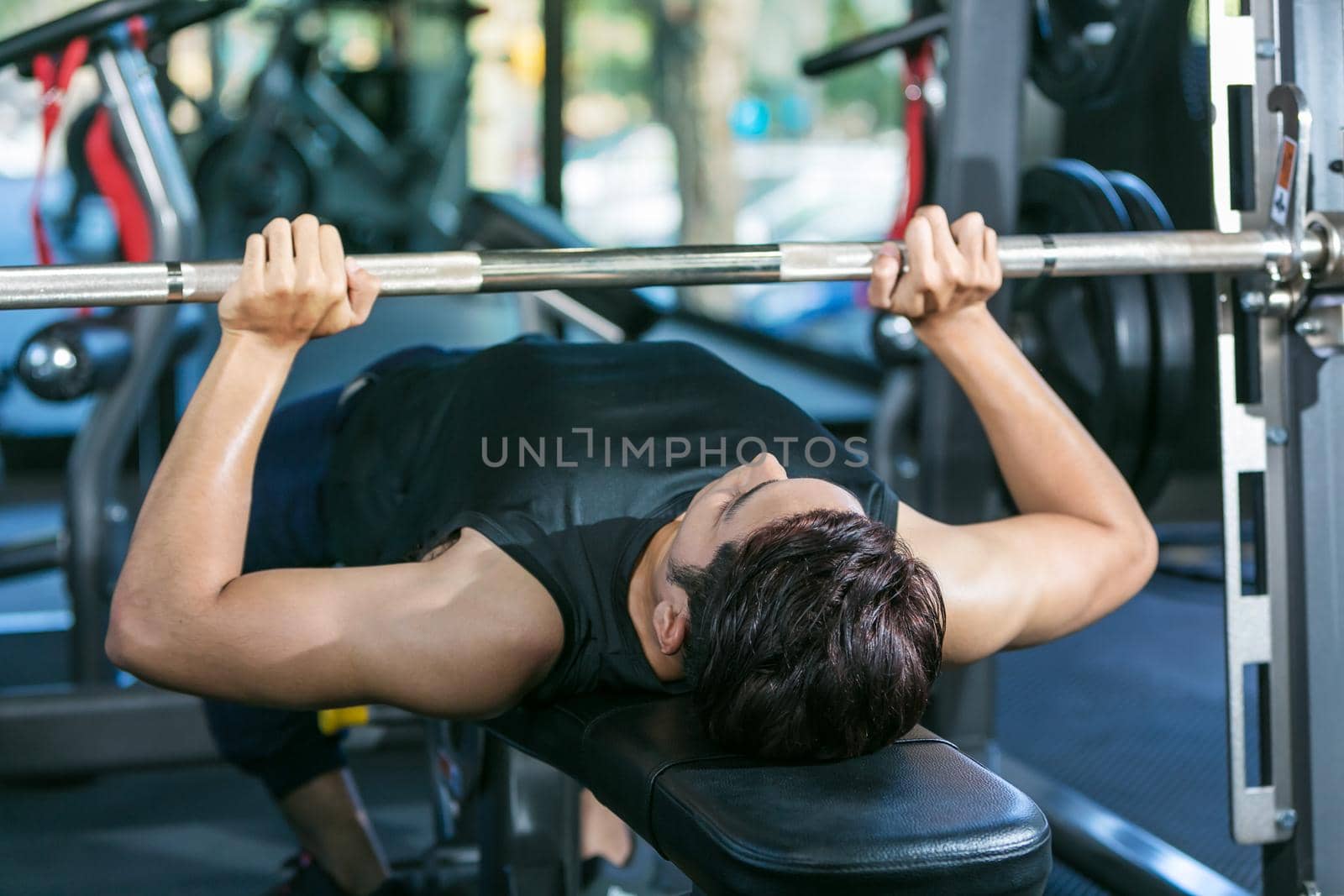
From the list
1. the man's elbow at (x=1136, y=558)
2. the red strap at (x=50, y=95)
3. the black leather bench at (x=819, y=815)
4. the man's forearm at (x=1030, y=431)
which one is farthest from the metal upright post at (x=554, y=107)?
the black leather bench at (x=819, y=815)

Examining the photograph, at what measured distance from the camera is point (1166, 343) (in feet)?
5.97

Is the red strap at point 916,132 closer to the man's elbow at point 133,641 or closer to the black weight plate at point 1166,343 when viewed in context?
the black weight plate at point 1166,343

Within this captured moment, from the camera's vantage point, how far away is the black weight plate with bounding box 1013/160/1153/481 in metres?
1.83

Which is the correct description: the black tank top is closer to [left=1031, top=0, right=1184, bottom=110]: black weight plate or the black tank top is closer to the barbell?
the barbell

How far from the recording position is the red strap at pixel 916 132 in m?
2.42

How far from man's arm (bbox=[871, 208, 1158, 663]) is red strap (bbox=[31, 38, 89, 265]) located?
154 centimetres

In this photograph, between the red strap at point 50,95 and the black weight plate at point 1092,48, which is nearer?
the black weight plate at point 1092,48

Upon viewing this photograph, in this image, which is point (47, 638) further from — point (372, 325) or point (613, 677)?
point (613, 677)

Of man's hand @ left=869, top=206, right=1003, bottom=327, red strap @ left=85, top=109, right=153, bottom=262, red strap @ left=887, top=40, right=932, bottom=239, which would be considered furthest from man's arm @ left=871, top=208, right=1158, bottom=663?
red strap @ left=85, top=109, right=153, bottom=262

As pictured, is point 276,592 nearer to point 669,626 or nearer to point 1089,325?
point 669,626

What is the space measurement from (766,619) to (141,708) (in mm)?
1662

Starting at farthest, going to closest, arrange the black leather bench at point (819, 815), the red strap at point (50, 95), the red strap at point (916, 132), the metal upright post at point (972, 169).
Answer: the red strap at point (916, 132) → the red strap at point (50, 95) → the metal upright post at point (972, 169) → the black leather bench at point (819, 815)

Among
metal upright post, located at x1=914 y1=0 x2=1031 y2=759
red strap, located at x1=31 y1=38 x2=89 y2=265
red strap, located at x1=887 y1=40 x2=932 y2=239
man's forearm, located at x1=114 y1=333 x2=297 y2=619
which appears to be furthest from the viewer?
red strap, located at x1=887 y1=40 x2=932 y2=239

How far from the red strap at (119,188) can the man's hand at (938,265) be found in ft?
5.40
